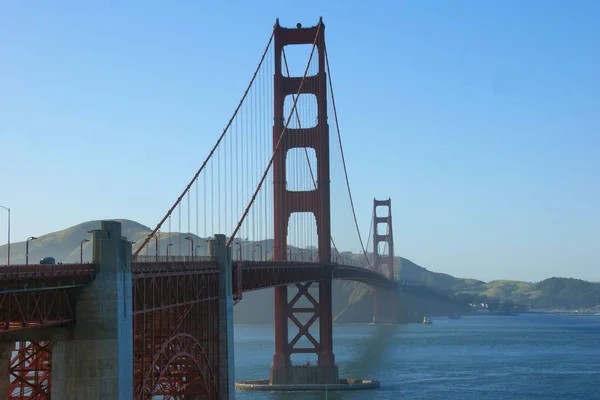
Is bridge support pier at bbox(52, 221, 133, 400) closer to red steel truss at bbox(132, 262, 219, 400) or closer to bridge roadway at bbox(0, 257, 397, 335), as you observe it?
bridge roadway at bbox(0, 257, 397, 335)

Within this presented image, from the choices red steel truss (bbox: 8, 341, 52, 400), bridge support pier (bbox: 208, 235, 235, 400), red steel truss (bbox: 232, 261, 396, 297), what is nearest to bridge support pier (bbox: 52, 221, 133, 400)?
red steel truss (bbox: 8, 341, 52, 400)

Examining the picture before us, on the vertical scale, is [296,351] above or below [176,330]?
below

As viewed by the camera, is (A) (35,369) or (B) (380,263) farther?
(B) (380,263)

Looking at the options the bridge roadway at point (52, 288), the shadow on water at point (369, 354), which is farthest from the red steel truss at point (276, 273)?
the shadow on water at point (369, 354)

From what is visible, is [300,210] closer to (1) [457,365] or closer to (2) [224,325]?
(1) [457,365]

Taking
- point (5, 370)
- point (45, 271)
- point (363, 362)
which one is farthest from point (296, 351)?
point (45, 271)

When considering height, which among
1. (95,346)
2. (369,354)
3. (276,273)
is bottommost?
(369,354)
